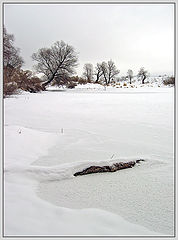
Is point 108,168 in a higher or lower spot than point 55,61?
lower

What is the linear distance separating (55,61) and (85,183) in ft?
41.1

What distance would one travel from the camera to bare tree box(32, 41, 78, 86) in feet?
39.0

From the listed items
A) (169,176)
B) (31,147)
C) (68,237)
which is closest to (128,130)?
(169,176)

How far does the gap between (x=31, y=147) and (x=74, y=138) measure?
709 millimetres

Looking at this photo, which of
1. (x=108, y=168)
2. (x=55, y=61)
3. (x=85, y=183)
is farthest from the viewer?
(x=55, y=61)

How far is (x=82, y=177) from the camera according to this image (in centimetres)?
167

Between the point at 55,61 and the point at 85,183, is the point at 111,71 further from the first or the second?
the point at 85,183

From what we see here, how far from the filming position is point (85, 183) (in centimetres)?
158

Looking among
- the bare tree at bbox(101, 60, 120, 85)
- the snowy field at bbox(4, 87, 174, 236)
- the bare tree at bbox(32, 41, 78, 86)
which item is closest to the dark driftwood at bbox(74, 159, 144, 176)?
the snowy field at bbox(4, 87, 174, 236)

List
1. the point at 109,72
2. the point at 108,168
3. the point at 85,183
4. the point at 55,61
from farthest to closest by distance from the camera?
1. the point at 109,72
2. the point at 55,61
3. the point at 108,168
4. the point at 85,183

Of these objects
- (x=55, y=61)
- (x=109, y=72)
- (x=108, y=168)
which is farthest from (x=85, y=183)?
(x=109, y=72)

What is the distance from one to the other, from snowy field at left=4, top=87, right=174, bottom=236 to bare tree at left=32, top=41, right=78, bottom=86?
34.0 feet

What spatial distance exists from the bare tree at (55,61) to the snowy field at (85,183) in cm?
1038

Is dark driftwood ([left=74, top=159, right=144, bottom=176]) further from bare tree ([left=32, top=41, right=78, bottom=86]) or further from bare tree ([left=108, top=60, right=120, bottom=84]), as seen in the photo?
bare tree ([left=108, top=60, right=120, bottom=84])
